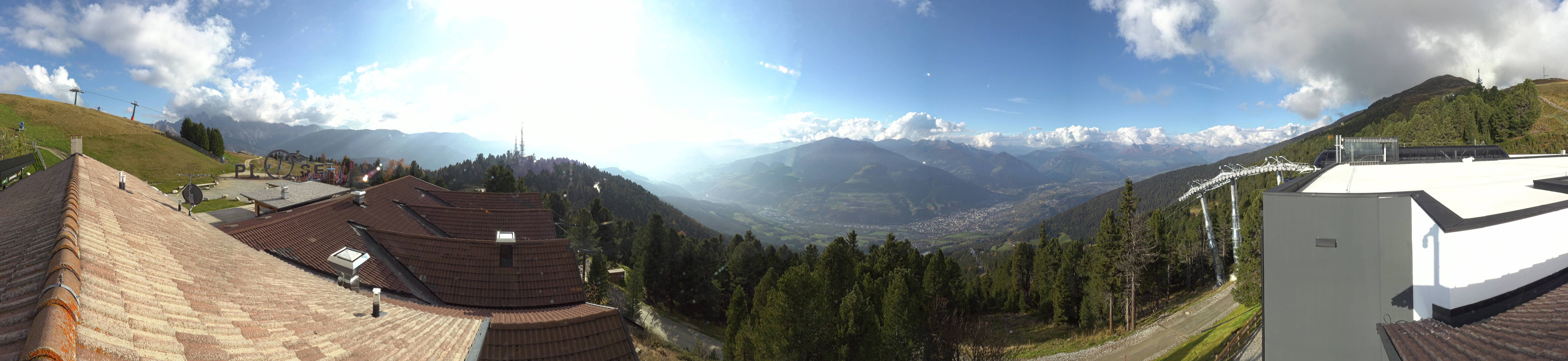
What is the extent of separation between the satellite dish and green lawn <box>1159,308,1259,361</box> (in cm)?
3614

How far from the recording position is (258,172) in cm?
5591

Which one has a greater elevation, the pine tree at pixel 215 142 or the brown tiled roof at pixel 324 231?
the pine tree at pixel 215 142

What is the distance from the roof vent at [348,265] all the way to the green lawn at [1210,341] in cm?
2851

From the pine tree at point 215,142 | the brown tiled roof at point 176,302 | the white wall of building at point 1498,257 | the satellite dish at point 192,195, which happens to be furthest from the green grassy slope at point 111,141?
the white wall of building at point 1498,257

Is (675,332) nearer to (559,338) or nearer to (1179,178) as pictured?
(559,338)

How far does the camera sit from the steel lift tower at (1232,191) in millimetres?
35031

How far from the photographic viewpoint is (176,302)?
3527mm

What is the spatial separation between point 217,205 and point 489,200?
2124 centimetres

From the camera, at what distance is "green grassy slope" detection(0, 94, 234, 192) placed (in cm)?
4803

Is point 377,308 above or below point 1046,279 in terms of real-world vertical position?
above

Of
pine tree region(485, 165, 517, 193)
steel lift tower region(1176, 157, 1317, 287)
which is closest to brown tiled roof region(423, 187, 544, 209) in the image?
pine tree region(485, 165, 517, 193)

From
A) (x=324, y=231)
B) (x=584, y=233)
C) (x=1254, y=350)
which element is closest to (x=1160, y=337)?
(x=1254, y=350)

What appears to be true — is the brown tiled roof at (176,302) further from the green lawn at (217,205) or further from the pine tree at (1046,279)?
the pine tree at (1046,279)

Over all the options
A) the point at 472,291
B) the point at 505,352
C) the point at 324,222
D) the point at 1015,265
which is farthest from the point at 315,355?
the point at 1015,265
